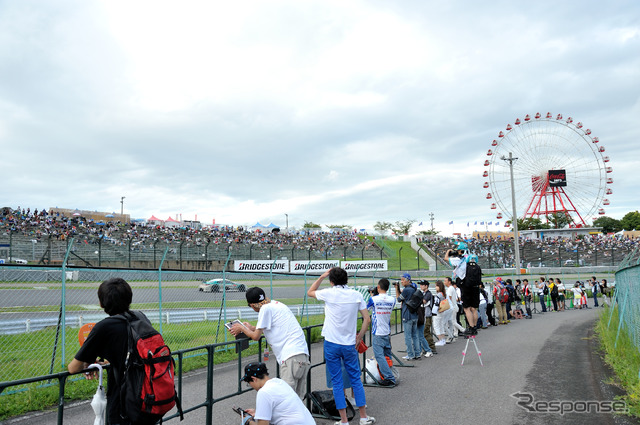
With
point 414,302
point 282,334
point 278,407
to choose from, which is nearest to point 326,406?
point 282,334

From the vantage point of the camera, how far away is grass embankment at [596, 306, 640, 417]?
606 cm

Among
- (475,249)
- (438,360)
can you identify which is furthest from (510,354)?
(475,249)

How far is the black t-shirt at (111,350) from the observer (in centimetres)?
296

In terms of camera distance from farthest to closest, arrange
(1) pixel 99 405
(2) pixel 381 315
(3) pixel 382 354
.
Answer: (3) pixel 382 354 → (2) pixel 381 315 → (1) pixel 99 405

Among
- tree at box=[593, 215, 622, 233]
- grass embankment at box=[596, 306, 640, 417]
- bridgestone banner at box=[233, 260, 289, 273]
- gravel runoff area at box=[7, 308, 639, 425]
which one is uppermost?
tree at box=[593, 215, 622, 233]

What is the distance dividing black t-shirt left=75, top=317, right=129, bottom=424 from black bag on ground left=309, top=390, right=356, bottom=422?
3484 millimetres

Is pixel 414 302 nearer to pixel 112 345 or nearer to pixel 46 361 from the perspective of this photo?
pixel 46 361

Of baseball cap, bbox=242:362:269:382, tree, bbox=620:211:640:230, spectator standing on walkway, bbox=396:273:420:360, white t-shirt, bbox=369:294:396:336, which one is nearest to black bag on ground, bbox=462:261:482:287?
spectator standing on walkway, bbox=396:273:420:360

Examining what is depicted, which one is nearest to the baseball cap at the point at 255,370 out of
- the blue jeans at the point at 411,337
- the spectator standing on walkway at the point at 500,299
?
the blue jeans at the point at 411,337

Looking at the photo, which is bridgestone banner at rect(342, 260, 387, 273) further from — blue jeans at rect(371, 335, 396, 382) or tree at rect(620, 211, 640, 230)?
tree at rect(620, 211, 640, 230)

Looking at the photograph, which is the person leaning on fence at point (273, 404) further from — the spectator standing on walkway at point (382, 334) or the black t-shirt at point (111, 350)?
the spectator standing on walkway at point (382, 334)

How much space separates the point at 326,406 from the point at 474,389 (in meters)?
2.90

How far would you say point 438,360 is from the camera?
1048 centimetres

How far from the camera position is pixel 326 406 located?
614 centimetres
